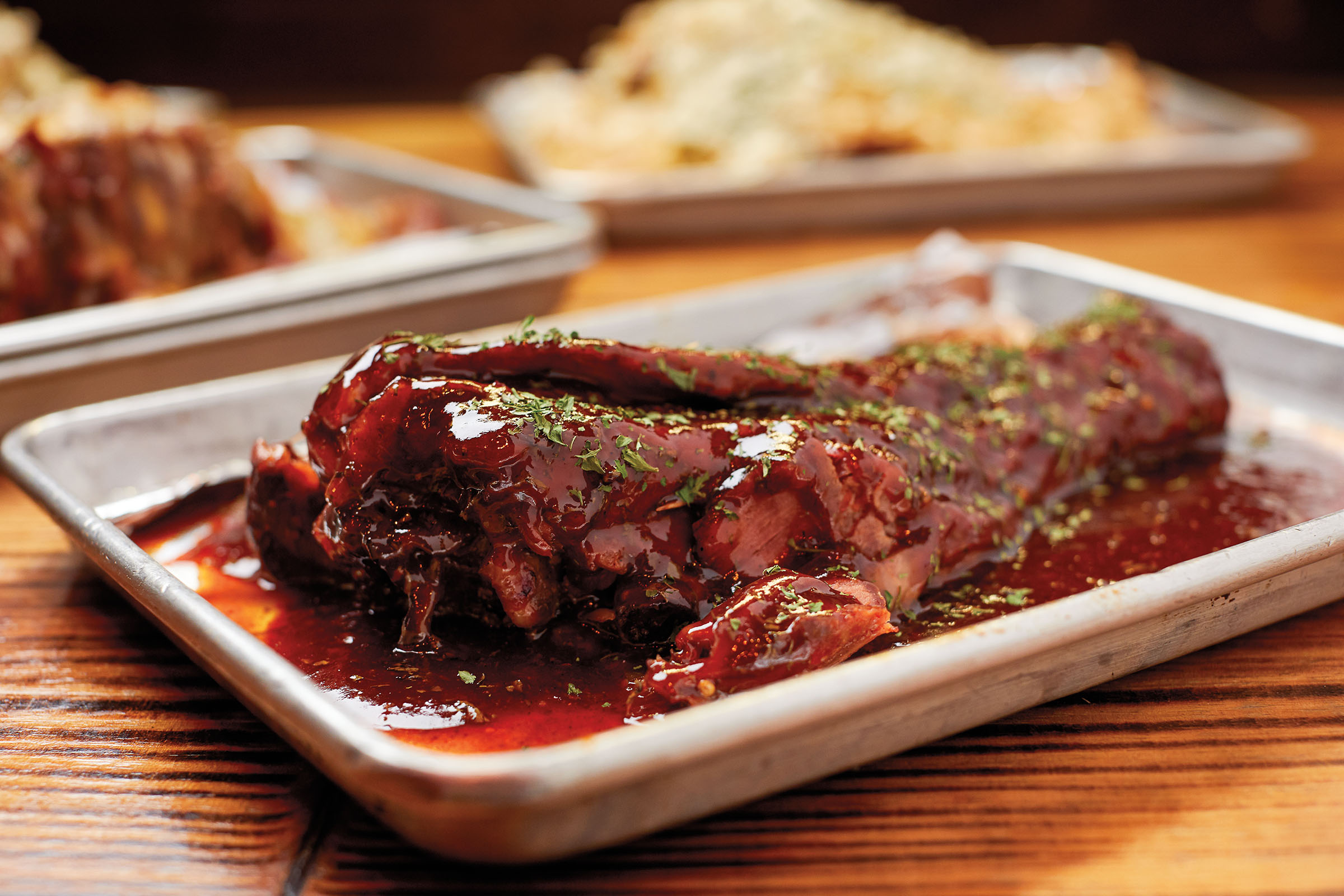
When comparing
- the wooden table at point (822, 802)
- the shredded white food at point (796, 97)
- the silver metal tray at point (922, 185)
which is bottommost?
the wooden table at point (822, 802)

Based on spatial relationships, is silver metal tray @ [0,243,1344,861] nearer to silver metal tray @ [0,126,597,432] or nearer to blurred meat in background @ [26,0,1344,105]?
silver metal tray @ [0,126,597,432]

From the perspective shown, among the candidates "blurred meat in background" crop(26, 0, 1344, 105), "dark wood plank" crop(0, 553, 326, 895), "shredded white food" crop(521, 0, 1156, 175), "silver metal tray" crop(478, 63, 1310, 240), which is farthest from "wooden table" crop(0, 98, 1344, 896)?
"blurred meat in background" crop(26, 0, 1344, 105)

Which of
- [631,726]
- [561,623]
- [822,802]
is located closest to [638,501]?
[561,623]

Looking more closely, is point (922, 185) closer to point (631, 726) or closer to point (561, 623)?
point (561, 623)

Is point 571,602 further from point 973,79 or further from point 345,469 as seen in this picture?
point 973,79

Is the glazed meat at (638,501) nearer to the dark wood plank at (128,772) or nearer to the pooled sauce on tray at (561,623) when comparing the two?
the pooled sauce on tray at (561,623)

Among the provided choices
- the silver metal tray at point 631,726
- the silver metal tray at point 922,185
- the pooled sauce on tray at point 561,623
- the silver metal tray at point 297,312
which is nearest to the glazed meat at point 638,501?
the pooled sauce on tray at point 561,623
